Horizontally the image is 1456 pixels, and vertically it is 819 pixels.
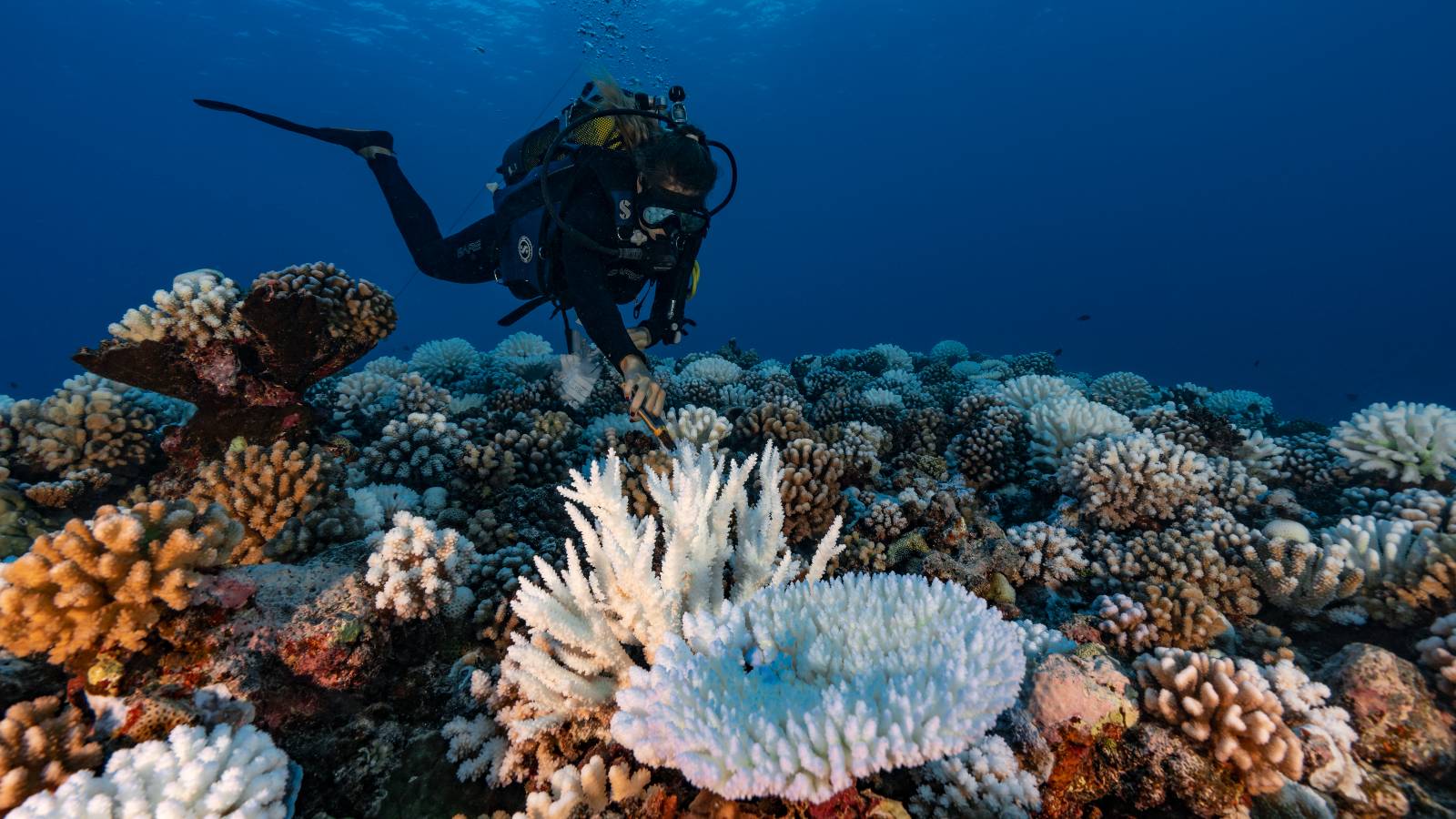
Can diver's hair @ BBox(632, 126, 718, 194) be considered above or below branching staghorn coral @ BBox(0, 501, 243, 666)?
above

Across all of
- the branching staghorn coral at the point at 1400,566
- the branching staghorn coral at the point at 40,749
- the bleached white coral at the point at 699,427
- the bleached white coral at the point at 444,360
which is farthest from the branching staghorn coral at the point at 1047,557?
the bleached white coral at the point at 444,360

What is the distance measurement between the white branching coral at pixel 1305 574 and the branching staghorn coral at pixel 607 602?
3.22m

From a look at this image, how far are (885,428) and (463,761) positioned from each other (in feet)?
17.3

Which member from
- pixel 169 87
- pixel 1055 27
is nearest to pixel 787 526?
pixel 169 87

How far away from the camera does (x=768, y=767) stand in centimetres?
145

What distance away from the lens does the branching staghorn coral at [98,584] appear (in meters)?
2.14

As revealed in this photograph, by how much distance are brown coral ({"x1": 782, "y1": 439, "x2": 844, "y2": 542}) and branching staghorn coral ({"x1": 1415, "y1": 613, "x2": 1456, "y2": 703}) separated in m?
3.22

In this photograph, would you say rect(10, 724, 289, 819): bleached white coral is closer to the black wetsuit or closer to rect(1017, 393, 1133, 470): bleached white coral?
the black wetsuit

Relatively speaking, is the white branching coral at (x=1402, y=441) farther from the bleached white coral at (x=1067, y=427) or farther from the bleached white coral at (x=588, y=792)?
the bleached white coral at (x=588, y=792)

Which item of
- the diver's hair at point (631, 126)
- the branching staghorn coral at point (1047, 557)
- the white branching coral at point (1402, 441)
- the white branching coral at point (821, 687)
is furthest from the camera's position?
the diver's hair at point (631, 126)

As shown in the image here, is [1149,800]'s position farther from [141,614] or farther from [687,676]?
[141,614]

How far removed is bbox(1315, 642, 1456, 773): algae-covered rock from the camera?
2.31m

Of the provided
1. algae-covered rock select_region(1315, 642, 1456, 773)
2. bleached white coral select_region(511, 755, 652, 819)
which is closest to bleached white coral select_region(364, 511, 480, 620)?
bleached white coral select_region(511, 755, 652, 819)

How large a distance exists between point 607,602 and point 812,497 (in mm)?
2172
